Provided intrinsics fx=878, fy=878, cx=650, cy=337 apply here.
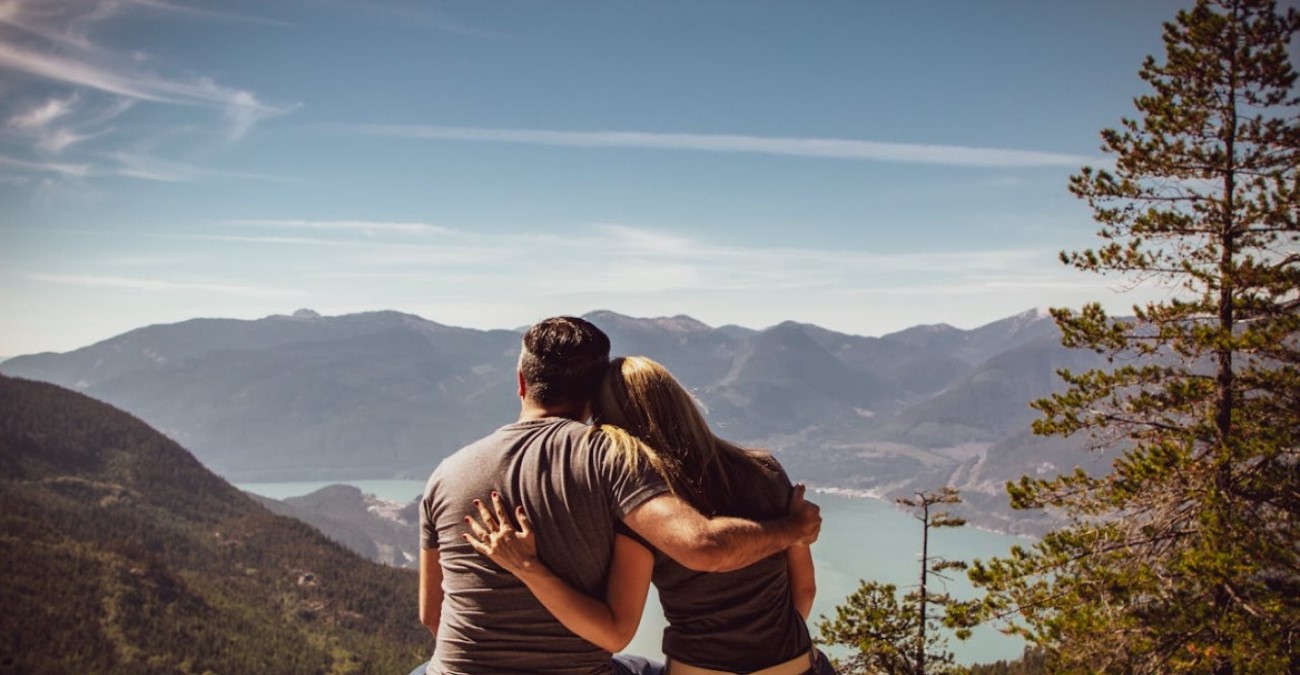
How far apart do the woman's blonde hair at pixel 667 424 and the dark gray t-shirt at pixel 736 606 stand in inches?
5.2

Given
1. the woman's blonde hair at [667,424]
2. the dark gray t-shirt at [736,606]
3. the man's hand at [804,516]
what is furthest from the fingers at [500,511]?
the man's hand at [804,516]

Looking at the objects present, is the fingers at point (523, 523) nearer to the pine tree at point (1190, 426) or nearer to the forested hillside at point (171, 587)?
the pine tree at point (1190, 426)

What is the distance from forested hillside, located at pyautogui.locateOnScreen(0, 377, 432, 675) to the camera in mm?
109938

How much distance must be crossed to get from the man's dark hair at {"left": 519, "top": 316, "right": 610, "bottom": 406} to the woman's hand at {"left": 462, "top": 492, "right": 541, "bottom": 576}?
46cm

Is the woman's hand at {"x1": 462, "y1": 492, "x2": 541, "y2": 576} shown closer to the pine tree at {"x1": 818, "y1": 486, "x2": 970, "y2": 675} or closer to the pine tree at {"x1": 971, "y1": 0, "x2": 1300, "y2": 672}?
the pine tree at {"x1": 971, "y1": 0, "x2": 1300, "y2": 672}

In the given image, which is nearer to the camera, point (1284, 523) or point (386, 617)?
point (1284, 523)

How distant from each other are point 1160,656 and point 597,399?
→ 11.3 metres

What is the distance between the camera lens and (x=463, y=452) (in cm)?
322

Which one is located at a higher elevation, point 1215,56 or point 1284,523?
point 1215,56

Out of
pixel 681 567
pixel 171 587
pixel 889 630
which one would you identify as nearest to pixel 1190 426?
pixel 889 630

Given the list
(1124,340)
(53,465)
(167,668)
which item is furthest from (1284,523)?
(53,465)

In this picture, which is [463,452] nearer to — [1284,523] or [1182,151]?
[1284,523]

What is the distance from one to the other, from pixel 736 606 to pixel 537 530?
0.85 metres

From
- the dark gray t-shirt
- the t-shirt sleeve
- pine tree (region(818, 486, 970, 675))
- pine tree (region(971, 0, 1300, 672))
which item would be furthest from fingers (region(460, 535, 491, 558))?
pine tree (region(818, 486, 970, 675))
